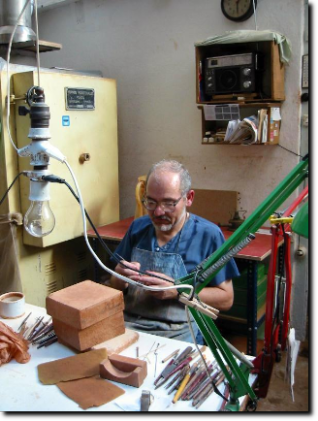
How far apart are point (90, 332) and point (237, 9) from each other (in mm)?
2361

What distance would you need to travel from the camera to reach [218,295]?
187 centimetres

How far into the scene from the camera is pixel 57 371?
1.38 m

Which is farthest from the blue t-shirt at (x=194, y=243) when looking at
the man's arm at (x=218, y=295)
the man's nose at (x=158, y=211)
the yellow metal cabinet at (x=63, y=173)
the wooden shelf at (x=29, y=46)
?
the wooden shelf at (x=29, y=46)

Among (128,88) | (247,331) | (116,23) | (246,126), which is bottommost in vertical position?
(247,331)

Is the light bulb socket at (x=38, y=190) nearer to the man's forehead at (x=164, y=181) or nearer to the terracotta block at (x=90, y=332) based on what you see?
the terracotta block at (x=90, y=332)

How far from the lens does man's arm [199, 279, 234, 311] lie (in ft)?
6.07

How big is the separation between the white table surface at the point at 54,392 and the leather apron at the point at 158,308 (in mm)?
290

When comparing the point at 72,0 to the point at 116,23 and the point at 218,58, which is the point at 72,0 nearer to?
the point at 116,23

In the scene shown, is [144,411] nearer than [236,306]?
Yes

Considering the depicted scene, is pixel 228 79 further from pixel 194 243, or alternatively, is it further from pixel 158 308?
pixel 158 308

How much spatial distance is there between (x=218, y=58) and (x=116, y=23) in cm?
115

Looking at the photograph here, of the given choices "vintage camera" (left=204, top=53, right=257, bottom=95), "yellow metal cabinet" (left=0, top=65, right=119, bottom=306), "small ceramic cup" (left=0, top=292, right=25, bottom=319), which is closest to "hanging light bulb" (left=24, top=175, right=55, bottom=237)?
"small ceramic cup" (left=0, top=292, right=25, bottom=319)

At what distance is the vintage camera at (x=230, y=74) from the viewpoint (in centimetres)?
265
